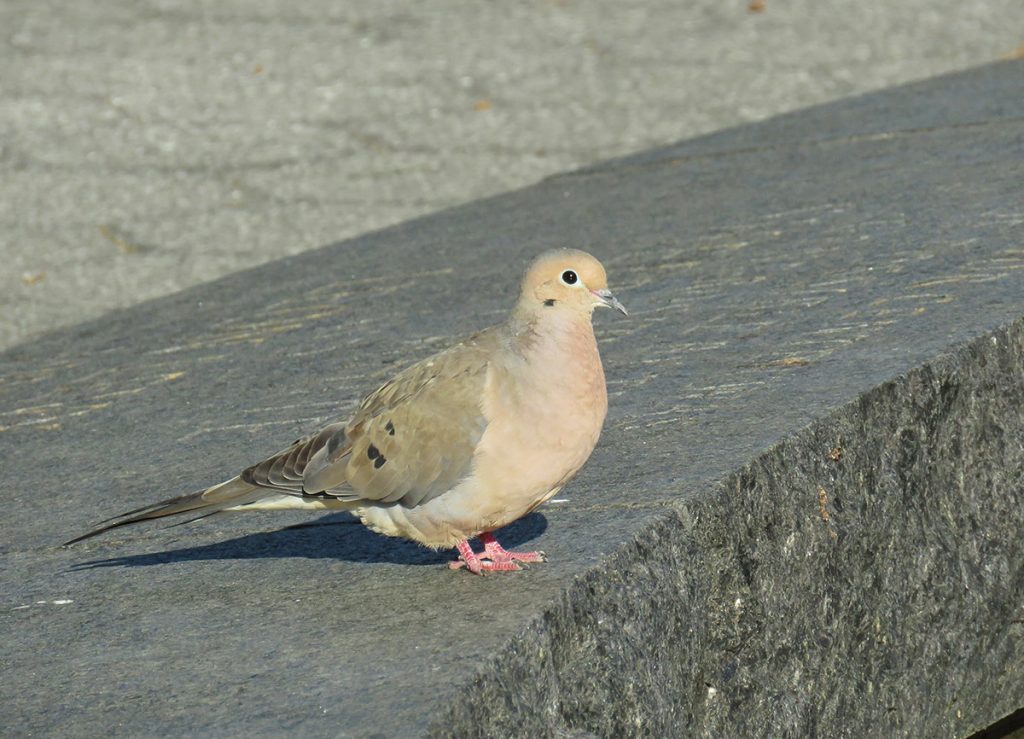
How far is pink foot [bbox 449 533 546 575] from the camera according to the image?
332 centimetres

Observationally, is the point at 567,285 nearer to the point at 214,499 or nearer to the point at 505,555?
the point at 505,555

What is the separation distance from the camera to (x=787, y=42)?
32.1ft

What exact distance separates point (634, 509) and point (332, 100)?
6.21 meters

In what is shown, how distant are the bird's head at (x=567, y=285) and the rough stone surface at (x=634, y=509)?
478 mm

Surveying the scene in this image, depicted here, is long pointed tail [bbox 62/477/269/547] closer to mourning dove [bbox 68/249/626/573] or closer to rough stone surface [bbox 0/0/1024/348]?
mourning dove [bbox 68/249/626/573]

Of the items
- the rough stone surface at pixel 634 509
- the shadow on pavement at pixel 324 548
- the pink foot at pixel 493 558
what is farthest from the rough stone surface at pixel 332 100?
the pink foot at pixel 493 558

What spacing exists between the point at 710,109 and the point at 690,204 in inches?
99.5

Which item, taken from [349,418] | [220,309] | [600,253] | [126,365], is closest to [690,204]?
[600,253]

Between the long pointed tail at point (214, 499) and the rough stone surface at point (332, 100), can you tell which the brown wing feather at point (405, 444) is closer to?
the long pointed tail at point (214, 499)

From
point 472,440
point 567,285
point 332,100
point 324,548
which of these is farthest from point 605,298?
point 332,100

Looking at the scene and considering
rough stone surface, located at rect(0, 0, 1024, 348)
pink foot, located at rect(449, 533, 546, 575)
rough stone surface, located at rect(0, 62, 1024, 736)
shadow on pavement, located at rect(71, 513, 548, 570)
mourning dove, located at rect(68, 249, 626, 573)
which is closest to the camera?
rough stone surface, located at rect(0, 62, 1024, 736)

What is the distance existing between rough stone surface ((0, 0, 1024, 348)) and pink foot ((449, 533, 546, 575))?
3890mm

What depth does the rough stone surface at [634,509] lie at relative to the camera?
9.86 feet

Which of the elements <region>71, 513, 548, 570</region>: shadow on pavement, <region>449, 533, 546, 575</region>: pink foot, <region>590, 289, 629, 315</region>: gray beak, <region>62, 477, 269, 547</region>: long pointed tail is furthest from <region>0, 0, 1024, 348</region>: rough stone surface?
<region>590, 289, 629, 315</region>: gray beak
